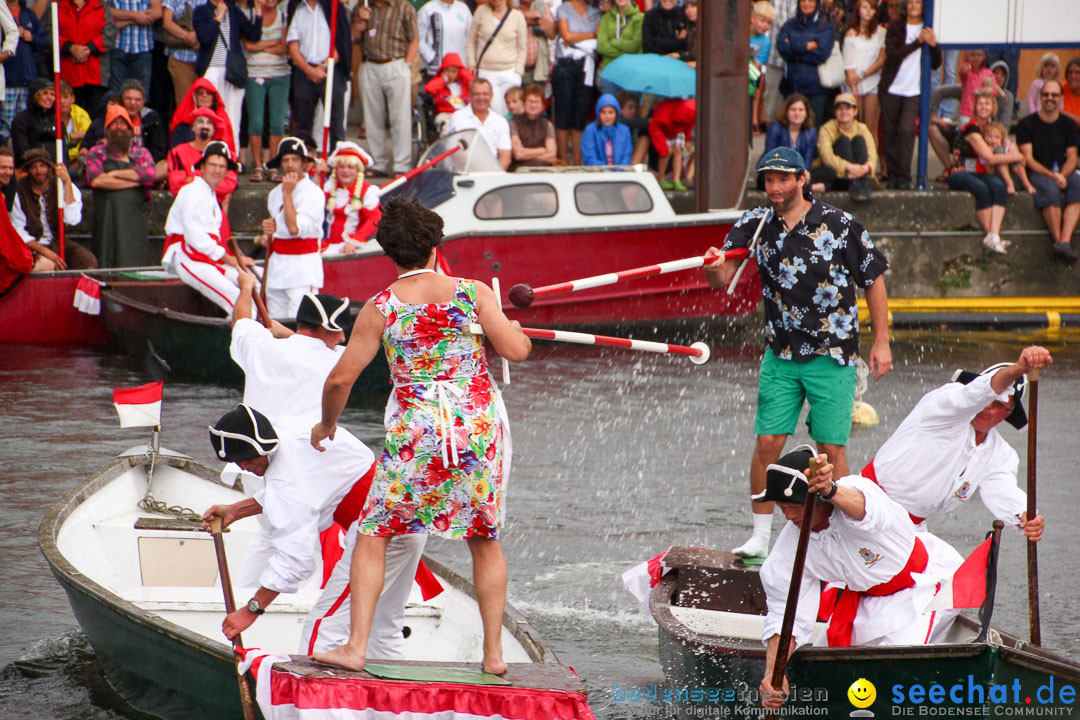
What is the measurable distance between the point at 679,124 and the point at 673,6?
4.47ft

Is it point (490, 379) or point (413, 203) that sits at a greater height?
point (413, 203)

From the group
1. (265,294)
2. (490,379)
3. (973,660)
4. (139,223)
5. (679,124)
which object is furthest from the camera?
(679,124)

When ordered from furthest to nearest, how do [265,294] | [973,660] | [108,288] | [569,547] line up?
[108,288] < [265,294] < [569,547] < [973,660]

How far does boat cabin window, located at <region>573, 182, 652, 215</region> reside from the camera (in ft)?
47.5

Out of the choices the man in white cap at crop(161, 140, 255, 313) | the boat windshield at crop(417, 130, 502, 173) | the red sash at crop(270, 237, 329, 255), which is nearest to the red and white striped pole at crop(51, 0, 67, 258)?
the man in white cap at crop(161, 140, 255, 313)

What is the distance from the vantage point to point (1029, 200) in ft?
54.1

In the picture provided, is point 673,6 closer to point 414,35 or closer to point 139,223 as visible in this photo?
point 414,35

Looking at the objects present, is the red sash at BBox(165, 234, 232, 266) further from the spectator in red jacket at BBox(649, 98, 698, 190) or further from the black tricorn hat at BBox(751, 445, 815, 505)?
the black tricorn hat at BBox(751, 445, 815, 505)

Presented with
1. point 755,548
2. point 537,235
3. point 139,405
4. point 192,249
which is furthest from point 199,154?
point 755,548

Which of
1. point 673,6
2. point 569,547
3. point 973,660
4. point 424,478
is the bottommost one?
point 569,547

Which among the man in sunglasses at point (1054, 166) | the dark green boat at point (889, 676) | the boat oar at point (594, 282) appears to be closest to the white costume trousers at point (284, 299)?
the boat oar at point (594, 282)

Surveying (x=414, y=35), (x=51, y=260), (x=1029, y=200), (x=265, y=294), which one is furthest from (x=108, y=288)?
(x=1029, y=200)

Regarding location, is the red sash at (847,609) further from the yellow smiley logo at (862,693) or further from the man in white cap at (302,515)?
the man in white cap at (302,515)

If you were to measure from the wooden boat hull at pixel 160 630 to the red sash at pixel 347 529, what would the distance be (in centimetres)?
34
